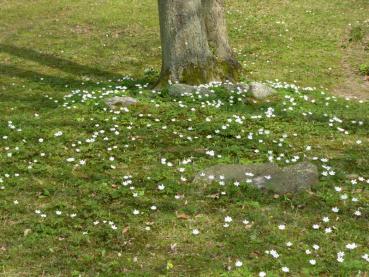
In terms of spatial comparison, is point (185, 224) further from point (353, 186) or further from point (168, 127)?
point (168, 127)

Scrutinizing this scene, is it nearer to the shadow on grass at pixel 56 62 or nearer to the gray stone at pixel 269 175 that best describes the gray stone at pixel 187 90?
the gray stone at pixel 269 175

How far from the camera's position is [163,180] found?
A: 8969 mm

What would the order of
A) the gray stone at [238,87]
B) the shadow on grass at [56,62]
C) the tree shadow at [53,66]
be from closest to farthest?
the gray stone at [238,87] → the tree shadow at [53,66] → the shadow on grass at [56,62]

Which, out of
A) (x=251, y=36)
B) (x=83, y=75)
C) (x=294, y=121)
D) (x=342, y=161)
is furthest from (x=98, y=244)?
(x=251, y=36)

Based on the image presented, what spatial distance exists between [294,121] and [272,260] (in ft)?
21.0

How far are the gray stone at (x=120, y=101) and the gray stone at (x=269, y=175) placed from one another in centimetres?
463

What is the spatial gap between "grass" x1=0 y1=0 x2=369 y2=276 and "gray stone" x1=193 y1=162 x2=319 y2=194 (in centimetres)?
21

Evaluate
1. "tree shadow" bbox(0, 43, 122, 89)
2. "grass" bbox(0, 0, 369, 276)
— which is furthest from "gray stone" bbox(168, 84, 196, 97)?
"tree shadow" bbox(0, 43, 122, 89)

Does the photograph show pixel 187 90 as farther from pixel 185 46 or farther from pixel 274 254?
pixel 274 254

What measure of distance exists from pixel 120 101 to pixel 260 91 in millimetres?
4237

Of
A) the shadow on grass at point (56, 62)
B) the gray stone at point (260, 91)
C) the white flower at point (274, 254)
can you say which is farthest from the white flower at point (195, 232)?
the shadow on grass at point (56, 62)

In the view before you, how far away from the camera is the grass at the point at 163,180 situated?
6715mm

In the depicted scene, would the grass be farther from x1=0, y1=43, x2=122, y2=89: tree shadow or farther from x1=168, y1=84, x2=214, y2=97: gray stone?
x1=168, y1=84, x2=214, y2=97: gray stone

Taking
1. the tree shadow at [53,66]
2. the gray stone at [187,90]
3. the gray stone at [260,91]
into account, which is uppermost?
the gray stone at [187,90]
